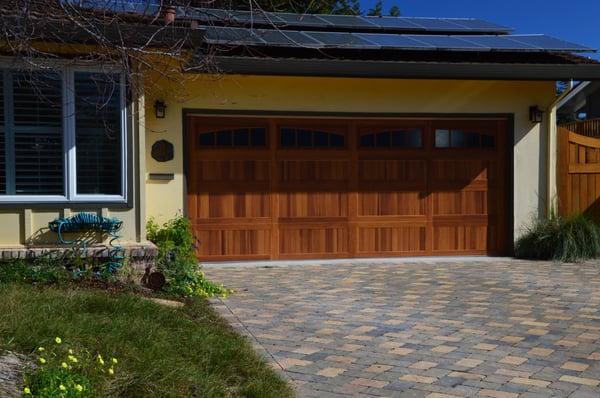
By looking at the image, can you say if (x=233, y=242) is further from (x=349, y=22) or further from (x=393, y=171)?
(x=349, y=22)

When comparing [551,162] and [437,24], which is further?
[437,24]

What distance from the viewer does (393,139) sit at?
11.4 meters

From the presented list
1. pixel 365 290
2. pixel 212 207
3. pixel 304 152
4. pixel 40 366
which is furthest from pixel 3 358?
pixel 304 152

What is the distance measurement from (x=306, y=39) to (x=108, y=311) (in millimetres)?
6276

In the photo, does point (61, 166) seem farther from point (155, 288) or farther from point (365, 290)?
point (365, 290)

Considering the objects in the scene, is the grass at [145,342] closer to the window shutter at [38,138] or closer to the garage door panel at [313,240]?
the window shutter at [38,138]

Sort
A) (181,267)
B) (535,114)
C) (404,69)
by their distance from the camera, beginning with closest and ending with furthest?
1. (181,267)
2. (404,69)
3. (535,114)

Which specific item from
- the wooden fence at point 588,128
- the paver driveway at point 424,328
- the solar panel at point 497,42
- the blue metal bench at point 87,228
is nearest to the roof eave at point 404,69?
the solar panel at point 497,42

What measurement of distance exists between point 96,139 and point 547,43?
8115mm

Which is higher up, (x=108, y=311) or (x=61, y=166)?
(x=61, y=166)

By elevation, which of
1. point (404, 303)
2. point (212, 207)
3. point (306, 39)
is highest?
point (306, 39)

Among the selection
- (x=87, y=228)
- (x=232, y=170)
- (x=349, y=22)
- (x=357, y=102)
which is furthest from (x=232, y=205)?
(x=349, y=22)

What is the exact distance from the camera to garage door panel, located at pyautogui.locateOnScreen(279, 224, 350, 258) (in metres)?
11.0

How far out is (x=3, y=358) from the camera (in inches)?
163
